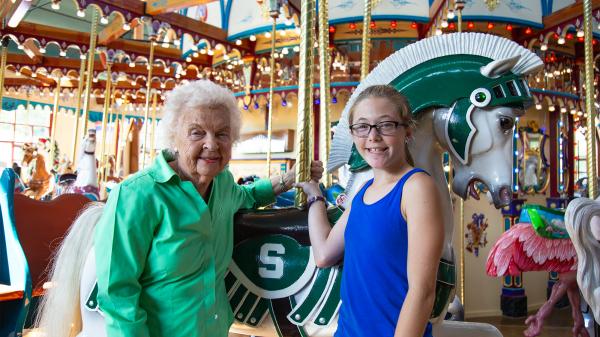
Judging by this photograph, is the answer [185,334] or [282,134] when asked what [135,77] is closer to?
[282,134]

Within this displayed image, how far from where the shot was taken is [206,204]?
4.89ft

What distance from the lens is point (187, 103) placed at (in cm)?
145

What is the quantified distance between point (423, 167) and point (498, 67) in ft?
1.23

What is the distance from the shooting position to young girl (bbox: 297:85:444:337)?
107cm

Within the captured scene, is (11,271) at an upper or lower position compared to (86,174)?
lower

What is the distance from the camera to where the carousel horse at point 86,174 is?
19.0 ft

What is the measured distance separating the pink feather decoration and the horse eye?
2594 millimetres

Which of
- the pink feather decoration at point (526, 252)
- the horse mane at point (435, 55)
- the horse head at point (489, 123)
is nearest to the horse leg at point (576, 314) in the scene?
the pink feather decoration at point (526, 252)

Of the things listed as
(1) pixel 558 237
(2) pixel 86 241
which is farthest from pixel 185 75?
(2) pixel 86 241

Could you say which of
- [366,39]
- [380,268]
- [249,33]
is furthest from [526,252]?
[249,33]

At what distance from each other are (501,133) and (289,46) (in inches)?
349

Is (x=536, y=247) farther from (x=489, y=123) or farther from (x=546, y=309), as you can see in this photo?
(x=489, y=123)

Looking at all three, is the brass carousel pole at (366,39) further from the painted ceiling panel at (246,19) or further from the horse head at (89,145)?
the painted ceiling panel at (246,19)

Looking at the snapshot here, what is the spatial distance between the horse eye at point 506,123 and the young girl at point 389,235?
1.43 ft
